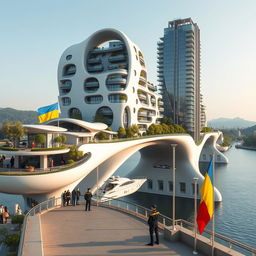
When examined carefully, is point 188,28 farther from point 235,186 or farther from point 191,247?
point 191,247

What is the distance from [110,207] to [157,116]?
222ft

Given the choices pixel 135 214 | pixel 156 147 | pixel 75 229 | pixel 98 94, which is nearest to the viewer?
pixel 75 229

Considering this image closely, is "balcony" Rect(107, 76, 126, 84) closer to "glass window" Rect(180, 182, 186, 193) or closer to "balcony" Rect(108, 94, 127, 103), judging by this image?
"balcony" Rect(108, 94, 127, 103)

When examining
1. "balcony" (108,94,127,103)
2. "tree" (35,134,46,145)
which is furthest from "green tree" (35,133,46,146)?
"balcony" (108,94,127,103)

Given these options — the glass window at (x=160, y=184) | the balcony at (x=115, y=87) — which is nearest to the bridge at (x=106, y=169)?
the glass window at (x=160, y=184)

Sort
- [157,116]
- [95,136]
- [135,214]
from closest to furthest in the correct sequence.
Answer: [135,214]
[95,136]
[157,116]

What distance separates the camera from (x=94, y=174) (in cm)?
4041

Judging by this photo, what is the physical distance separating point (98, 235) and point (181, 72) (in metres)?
110

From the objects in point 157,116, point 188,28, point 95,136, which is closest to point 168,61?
point 188,28

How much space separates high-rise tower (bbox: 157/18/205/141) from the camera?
4614 inches

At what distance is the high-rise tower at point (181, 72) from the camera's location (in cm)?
11719

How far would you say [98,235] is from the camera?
15195 mm

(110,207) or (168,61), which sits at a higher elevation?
(168,61)

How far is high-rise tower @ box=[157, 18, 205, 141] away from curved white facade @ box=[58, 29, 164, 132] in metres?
45.1
